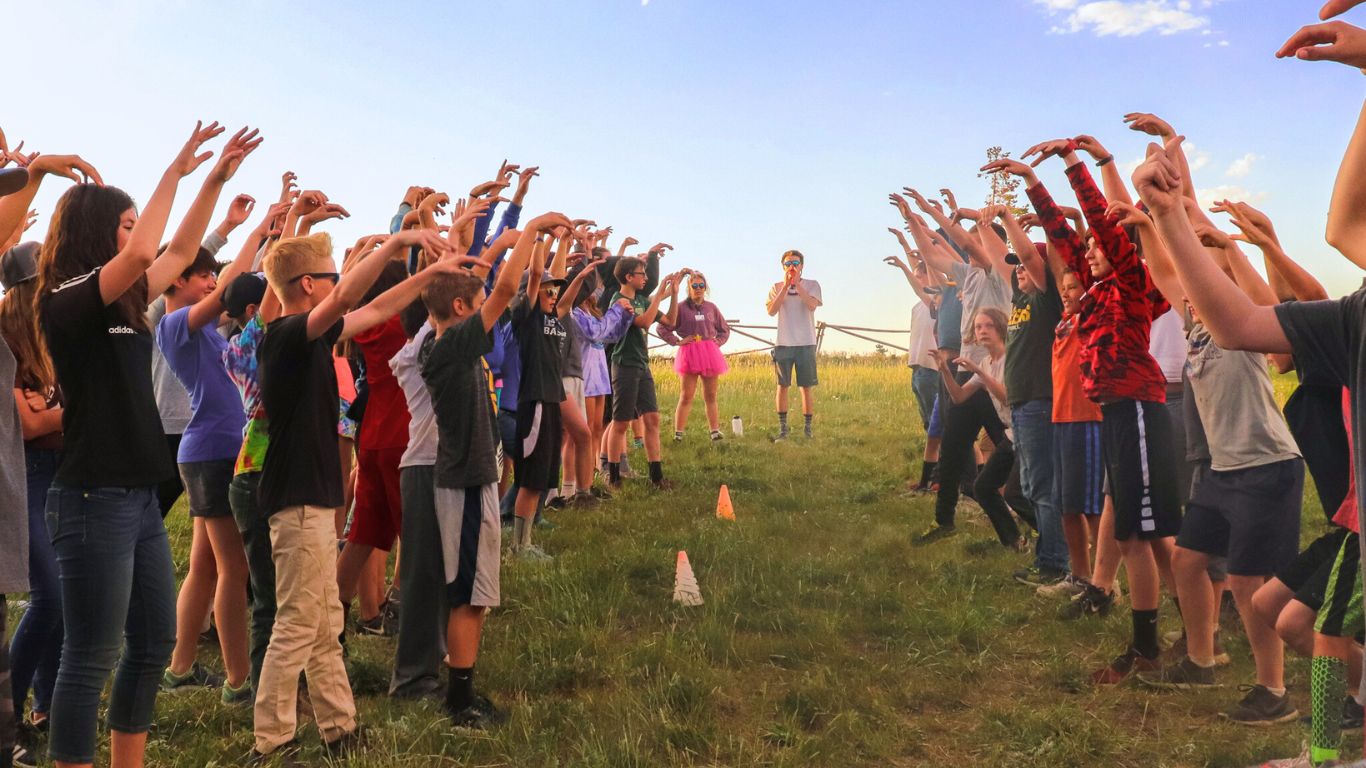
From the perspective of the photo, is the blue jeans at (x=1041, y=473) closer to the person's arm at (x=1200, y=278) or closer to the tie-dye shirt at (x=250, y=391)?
the person's arm at (x=1200, y=278)

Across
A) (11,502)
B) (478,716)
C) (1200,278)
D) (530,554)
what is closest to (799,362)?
(530,554)

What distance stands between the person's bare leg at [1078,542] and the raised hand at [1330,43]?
4510 millimetres

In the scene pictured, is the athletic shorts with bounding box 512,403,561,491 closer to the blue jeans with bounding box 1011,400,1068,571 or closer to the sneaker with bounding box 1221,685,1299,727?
the blue jeans with bounding box 1011,400,1068,571

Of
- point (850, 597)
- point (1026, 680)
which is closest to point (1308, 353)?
point (1026, 680)

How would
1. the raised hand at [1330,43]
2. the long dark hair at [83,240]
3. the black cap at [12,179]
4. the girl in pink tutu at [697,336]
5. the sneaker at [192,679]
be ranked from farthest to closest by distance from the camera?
the girl in pink tutu at [697,336] → the sneaker at [192,679] → the long dark hair at [83,240] → the black cap at [12,179] → the raised hand at [1330,43]

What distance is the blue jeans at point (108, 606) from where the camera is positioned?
10.2ft

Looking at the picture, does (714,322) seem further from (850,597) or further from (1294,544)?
(1294,544)

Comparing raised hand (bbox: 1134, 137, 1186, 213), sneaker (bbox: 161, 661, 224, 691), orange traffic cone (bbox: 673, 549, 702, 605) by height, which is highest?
raised hand (bbox: 1134, 137, 1186, 213)

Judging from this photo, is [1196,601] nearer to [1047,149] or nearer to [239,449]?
[1047,149]

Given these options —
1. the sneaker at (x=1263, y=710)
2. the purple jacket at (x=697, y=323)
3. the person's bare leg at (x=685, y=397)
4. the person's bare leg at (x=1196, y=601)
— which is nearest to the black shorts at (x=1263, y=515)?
the person's bare leg at (x=1196, y=601)

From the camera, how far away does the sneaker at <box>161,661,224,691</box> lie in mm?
4715

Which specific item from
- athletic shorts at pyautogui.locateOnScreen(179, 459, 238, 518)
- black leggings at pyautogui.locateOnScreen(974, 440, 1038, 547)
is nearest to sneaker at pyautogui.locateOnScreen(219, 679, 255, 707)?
athletic shorts at pyautogui.locateOnScreen(179, 459, 238, 518)

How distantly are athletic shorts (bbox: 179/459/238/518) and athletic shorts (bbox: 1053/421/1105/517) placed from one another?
450 centimetres

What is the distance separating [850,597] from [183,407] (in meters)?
3.99
